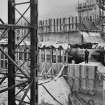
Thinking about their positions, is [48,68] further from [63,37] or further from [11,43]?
[11,43]

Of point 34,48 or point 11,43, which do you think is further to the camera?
point 11,43

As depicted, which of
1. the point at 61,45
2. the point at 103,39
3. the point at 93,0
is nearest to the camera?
the point at 61,45

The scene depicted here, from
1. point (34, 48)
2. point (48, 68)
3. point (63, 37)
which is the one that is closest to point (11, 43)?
point (34, 48)

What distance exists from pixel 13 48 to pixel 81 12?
35957 millimetres

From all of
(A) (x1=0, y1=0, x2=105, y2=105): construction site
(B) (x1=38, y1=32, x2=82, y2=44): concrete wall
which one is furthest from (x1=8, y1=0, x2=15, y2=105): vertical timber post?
(B) (x1=38, y1=32, x2=82, y2=44): concrete wall

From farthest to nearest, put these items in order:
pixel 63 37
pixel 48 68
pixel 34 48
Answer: pixel 63 37
pixel 48 68
pixel 34 48

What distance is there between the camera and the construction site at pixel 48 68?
6477 mm

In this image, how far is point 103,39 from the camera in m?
30.1

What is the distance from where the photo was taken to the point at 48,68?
66.1ft

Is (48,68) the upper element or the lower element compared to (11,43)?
lower

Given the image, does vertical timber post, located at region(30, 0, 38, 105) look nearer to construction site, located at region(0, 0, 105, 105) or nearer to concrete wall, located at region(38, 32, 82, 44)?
construction site, located at region(0, 0, 105, 105)

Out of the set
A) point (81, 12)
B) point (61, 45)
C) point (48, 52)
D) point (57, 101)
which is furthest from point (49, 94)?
point (81, 12)

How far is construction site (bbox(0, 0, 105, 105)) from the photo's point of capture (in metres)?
6.48

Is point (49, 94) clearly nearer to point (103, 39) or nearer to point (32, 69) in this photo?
point (32, 69)
